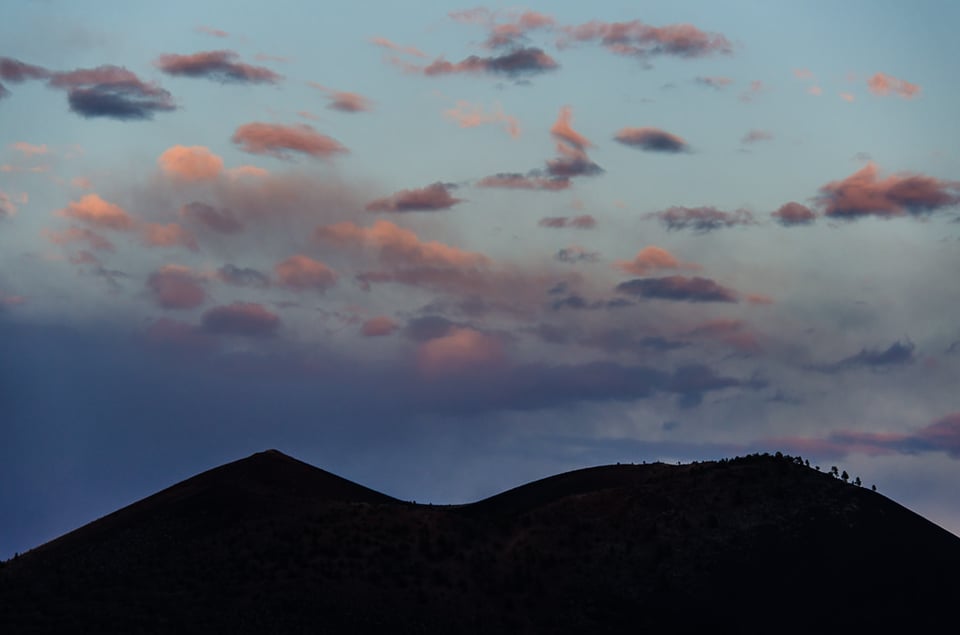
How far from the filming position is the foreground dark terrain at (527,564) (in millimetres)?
60812

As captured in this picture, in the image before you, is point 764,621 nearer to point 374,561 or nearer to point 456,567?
point 456,567

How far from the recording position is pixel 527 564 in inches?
2648

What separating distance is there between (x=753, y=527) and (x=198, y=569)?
110ft

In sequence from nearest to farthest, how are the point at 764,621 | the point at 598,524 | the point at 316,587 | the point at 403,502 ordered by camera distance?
1. the point at 764,621
2. the point at 316,587
3. the point at 598,524
4. the point at 403,502

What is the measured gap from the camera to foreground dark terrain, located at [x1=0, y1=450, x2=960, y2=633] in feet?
200

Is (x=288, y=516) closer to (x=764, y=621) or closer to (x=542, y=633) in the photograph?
(x=542, y=633)

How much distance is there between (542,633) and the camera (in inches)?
Result: 2379

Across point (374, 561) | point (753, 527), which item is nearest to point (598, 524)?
point (753, 527)

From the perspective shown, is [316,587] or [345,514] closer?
[316,587]

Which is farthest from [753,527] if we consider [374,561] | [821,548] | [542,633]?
[374,561]

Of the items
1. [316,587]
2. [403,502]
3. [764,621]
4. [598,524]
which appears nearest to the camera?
[764,621]

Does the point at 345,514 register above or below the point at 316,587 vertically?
above

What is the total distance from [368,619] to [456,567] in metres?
7.76

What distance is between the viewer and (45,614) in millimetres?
61281
